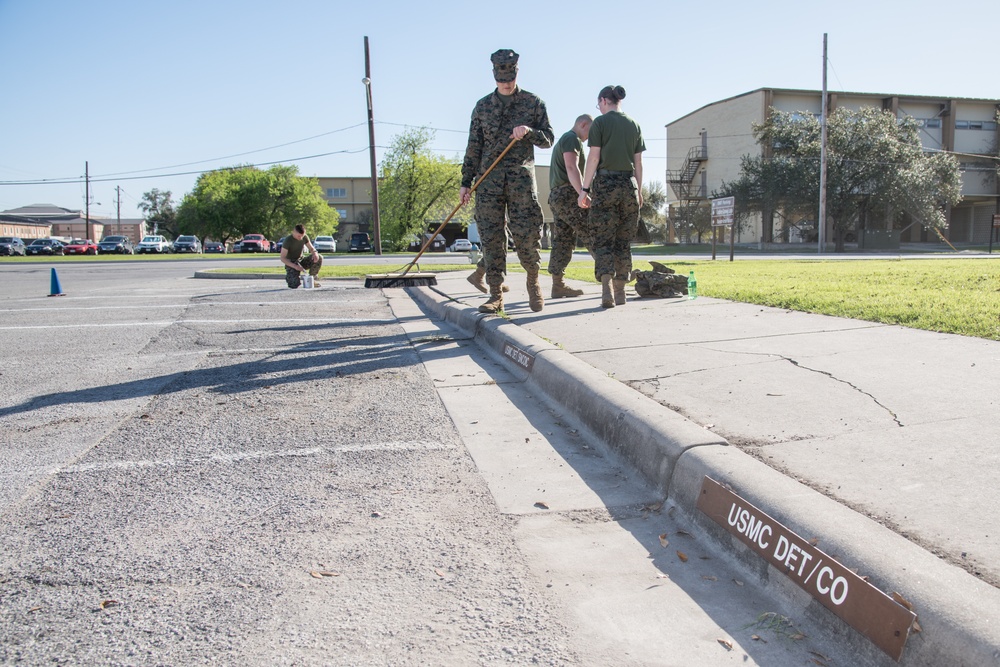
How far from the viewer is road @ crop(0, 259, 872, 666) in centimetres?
186

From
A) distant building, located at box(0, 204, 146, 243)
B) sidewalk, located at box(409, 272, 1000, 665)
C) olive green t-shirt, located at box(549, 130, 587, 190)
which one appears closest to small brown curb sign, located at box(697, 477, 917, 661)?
sidewalk, located at box(409, 272, 1000, 665)

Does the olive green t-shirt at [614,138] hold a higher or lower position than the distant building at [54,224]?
lower

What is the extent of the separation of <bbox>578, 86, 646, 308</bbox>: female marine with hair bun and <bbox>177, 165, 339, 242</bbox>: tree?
66.4m

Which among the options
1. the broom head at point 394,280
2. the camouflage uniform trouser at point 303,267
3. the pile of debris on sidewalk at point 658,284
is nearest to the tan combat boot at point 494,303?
the pile of debris on sidewalk at point 658,284

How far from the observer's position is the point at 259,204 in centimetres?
7138

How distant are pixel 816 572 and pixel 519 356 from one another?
3330 mm

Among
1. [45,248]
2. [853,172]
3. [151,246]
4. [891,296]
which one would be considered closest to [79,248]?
[45,248]

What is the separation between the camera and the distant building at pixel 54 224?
10662 centimetres

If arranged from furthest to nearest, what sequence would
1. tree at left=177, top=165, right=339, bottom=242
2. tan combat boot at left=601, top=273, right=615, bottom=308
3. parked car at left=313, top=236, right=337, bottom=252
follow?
1. tree at left=177, top=165, right=339, bottom=242
2. parked car at left=313, top=236, right=337, bottom=252
3. tan combat boot at left=601, top=273, right=615, bottom=308

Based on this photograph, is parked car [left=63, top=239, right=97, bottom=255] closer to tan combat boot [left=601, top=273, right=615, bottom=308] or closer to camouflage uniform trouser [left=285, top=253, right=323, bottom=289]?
camouflage uniform trouser [left=285, top=253, right=323, bottom=289]

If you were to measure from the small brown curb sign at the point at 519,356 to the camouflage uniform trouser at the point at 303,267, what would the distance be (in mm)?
8307

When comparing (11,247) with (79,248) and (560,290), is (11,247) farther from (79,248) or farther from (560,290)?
(560,290)

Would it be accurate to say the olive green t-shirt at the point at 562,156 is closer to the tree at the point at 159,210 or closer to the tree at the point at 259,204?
the tree at the point at 259,204

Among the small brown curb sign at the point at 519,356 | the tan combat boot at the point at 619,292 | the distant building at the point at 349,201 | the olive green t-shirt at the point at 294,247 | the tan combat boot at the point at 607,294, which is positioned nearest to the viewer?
the small brown curb sign at the point at 519,356
